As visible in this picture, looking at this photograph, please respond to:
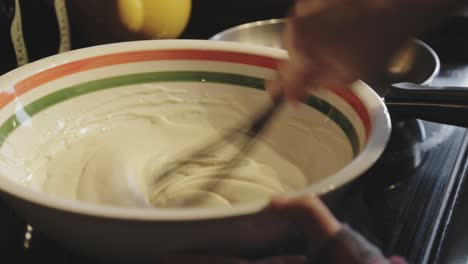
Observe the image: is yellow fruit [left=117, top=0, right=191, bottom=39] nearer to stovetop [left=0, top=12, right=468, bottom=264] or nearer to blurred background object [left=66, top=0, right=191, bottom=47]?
blurred background object [left=66, top=0, right=191, bottom=47]

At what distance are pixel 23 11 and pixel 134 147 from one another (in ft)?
0.75

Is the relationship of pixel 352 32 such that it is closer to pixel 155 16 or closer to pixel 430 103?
pixel 430 103

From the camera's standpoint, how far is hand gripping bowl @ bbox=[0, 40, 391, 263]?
306mm

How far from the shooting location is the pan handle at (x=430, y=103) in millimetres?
491

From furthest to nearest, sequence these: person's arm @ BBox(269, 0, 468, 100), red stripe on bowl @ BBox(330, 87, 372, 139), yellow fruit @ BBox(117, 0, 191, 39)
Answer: yellow fruit @ BBox(117, 0, 191, 39)
red stripe on bowl @ BBox(330, 87, 372, 139)
person's arm @ BBox(269, 0, 468, 100)

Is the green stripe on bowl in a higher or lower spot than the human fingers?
lower

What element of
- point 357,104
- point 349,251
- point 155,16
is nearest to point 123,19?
point 155,16

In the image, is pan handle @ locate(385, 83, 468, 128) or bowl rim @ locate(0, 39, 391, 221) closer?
bowl rim @ locate(0, 39, 391, 221)

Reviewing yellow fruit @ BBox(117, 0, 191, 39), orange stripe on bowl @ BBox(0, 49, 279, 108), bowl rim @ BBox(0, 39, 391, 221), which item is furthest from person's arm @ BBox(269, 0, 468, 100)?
yellow fruit @ BBox(117, 0, 191, 39)

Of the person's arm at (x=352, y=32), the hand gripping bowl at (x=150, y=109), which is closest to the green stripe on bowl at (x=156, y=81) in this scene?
the hand gripping bowl at (x=150, y=109)

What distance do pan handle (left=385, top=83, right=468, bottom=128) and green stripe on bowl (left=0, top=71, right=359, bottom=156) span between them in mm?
75

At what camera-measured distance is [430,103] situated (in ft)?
1.62

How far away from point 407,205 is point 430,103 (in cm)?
9

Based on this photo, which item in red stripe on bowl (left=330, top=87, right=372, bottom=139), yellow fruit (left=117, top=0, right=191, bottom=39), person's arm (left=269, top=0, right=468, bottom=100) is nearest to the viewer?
person's arm (left=269, top=0, right=468, bottom=100)
